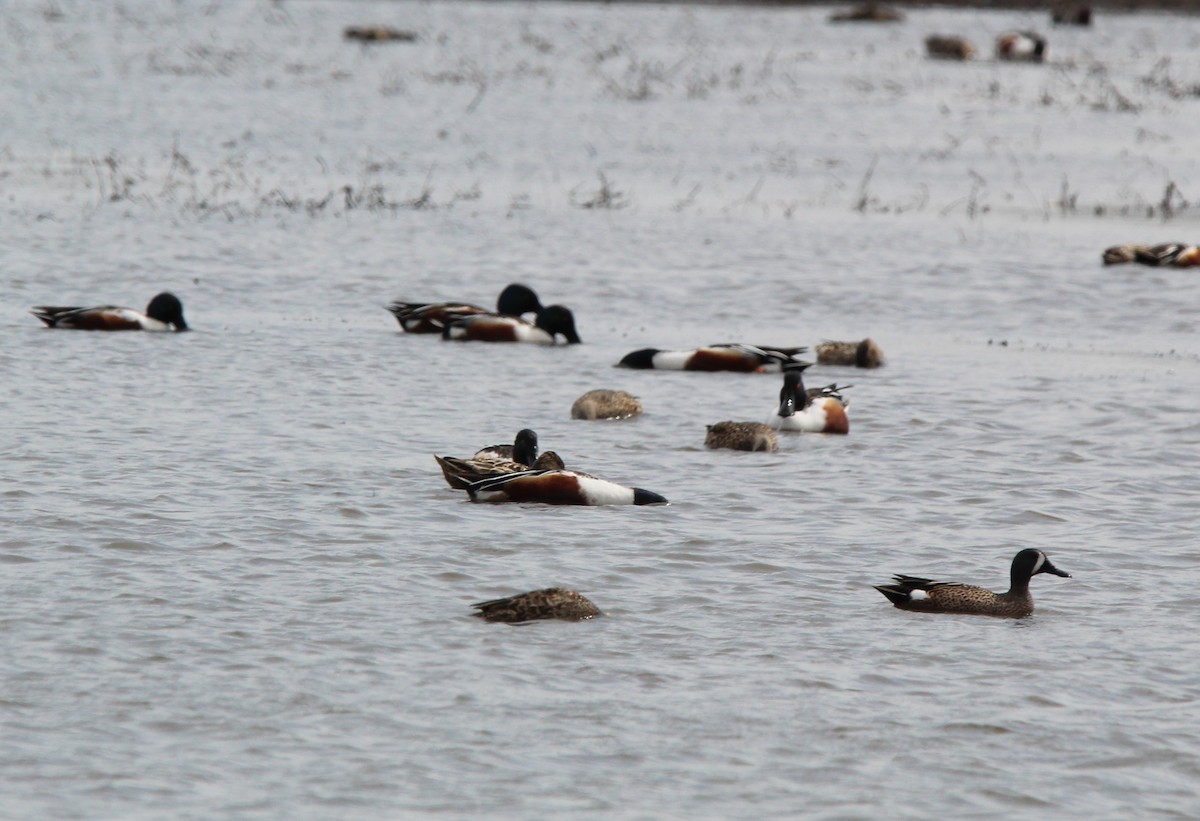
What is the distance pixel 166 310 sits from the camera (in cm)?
1424

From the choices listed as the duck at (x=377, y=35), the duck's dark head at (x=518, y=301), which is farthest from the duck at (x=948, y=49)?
the duck's dark head at (x=518, y=301)

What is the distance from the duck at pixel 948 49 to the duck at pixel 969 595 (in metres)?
31.5

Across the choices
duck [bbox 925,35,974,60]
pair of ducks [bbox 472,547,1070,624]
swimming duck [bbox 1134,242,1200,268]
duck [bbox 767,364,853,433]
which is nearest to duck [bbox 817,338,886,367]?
duck [bbox 767,364,853,433]

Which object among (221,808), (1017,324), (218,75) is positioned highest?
(218,75)

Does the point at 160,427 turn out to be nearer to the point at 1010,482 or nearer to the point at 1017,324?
the point at 1010,482

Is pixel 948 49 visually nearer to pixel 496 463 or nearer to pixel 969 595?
pixel 496 463

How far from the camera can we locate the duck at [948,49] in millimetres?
38094

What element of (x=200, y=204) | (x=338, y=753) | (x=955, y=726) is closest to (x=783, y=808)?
(x=955, y=726)

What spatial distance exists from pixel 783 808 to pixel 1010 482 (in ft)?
17.0

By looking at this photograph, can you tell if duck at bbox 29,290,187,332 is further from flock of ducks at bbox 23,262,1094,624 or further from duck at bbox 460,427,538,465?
duck at bbox 460,427,538,465

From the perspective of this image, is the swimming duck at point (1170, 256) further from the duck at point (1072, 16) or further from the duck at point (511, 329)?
the duck at point (1072, 16)

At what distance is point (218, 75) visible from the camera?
3167cm

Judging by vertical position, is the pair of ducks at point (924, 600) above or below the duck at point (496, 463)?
below

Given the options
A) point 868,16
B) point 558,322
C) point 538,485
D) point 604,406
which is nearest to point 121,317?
point 558,322
